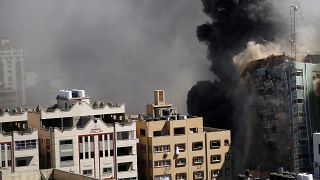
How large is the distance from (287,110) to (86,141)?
4856mm

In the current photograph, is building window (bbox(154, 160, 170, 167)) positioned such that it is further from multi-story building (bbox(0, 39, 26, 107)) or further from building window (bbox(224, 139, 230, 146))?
multi-story building (bbox(0, 39, 26, 107))

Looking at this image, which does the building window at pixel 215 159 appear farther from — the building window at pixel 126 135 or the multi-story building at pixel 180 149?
the building window at pixel 126 135

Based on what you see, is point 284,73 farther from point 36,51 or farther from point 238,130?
point 36,51

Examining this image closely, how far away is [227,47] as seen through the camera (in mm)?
27188

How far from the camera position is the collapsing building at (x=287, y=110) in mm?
22625

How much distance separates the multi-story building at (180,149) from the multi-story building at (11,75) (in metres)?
9.91

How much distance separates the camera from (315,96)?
22953mm

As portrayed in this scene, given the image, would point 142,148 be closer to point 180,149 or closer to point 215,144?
point 180,149

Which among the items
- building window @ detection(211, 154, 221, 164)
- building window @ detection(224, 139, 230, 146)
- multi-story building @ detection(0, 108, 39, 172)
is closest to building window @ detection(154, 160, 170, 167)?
building window @ detection(211, 154, 221, 164)

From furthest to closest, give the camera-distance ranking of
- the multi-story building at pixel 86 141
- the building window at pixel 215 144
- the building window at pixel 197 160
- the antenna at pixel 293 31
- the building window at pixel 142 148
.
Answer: the antenna at pixel 293 31, the building window at pixel 215 144, the building window at pixel 197 160, the building window at pixel 142 148, the multi-story building at pixel 86 141

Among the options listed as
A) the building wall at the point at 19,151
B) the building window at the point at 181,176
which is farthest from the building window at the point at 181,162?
the building wall at the point at 19,151

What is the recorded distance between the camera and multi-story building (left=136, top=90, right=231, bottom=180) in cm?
2170

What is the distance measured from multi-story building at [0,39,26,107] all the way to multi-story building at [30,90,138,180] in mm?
9948

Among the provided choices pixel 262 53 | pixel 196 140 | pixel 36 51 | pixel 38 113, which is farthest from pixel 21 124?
pixel 36 51
